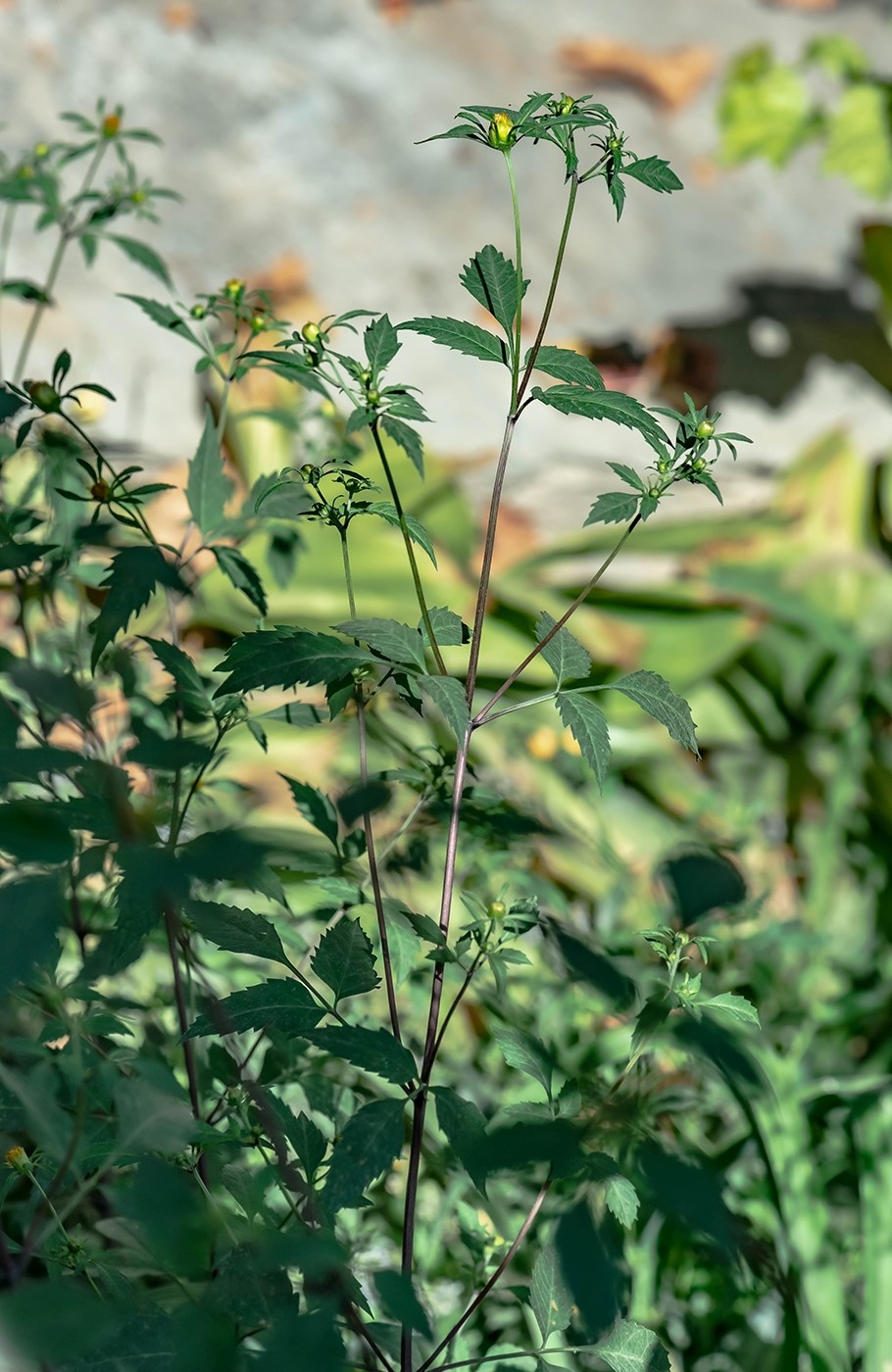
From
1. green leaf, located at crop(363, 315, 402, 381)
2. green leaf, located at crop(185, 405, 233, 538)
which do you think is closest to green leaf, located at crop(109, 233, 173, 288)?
green leaf, located at crop(185, 405, 233, 538)

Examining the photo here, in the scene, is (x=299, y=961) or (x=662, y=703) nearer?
(x=662, y=703)

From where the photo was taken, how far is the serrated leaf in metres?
0.54

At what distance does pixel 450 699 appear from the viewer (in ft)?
1.42

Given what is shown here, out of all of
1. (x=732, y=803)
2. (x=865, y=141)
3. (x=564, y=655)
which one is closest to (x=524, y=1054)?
(x=564, y=655)

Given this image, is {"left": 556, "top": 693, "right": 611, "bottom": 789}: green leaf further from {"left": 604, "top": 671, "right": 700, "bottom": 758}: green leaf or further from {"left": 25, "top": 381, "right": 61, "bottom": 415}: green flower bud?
{"left": 25, "top": 381, "right": 61, "bottom": 415}: green flower bud

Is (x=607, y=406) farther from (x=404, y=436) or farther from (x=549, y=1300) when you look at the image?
(x=549, y=1300)

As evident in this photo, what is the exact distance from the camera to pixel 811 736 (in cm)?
177

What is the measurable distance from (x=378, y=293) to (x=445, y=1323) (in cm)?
170

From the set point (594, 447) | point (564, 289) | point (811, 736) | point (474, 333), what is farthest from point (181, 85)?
point (474, 333)

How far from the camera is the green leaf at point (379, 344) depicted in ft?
1.49

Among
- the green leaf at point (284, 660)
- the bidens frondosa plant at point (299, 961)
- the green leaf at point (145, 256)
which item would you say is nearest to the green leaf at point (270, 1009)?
the bidens frondosa plant at point (299, 961)

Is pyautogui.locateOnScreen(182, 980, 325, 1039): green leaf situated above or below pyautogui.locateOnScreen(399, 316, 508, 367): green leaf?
below

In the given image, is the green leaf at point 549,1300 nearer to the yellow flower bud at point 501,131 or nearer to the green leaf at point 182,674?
the green leaf at point 182,674

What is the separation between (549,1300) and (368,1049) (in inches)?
5.9
